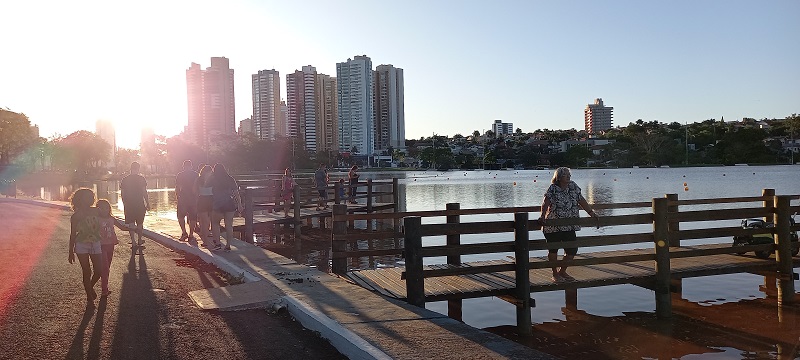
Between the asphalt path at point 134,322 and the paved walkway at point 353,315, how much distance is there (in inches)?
8.8

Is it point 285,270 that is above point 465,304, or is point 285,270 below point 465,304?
above

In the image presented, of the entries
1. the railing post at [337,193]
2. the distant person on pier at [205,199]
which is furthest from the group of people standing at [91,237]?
the railing post at [337,193]

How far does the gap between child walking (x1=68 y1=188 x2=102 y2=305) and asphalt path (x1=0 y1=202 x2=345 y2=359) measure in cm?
32

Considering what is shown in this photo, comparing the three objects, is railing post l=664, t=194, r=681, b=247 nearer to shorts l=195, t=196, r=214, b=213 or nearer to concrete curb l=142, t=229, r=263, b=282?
concrete curb l=142, t=229, r=263, b=282

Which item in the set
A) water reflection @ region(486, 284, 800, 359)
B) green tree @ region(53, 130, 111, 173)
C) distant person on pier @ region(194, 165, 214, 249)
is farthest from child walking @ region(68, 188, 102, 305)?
green tree @ region(53, 130, 111, 173)

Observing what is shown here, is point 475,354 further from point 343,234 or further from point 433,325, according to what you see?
point 343,234

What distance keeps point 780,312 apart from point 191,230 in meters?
11.6

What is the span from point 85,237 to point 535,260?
6.36 meters

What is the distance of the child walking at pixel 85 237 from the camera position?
9086 millimetres

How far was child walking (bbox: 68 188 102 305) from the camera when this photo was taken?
29.8ft

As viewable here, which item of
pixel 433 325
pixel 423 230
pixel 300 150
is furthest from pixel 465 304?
pixel 300 150

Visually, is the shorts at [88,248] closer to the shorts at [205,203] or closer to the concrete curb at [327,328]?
the concrete curb at [327,328]

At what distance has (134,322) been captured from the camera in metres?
7.95

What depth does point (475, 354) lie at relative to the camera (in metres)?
6.21
